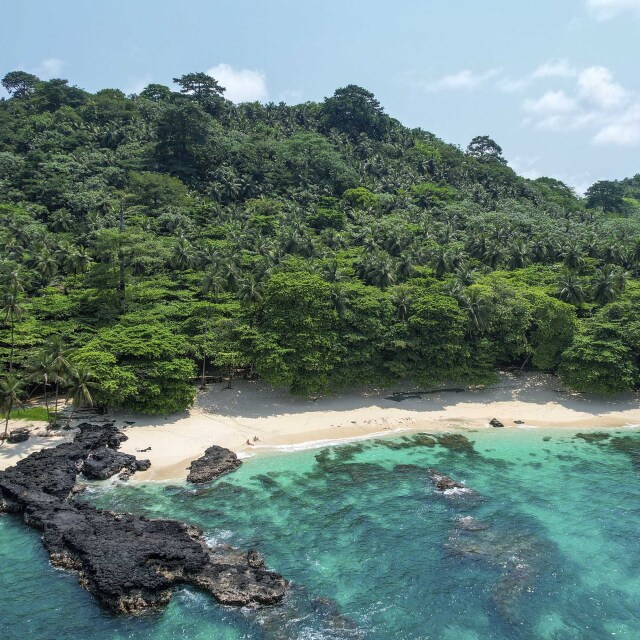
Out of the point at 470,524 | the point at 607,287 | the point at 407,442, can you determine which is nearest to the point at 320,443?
the point at 407,442

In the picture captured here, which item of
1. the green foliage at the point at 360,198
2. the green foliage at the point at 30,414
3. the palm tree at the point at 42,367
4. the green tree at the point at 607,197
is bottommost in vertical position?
the green foliage at the point at 30,414

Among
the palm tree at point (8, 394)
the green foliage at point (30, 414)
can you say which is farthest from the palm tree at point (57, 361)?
the green foliage at point (30, 414)

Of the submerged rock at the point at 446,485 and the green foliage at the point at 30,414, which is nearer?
the submerged rock at the point at 446,485

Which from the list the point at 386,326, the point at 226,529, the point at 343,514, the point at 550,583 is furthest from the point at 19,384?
the point at 550,583

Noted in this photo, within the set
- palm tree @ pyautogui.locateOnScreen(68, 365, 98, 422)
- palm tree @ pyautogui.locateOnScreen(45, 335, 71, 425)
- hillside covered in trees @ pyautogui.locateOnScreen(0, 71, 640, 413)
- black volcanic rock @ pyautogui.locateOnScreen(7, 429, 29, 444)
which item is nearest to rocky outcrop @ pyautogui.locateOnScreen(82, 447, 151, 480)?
palm tree @ pyautogui.locateOnScreen(68, 365, 98, 422)

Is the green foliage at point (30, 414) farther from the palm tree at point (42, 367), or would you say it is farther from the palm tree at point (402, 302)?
the palm tree at point (402, 302)

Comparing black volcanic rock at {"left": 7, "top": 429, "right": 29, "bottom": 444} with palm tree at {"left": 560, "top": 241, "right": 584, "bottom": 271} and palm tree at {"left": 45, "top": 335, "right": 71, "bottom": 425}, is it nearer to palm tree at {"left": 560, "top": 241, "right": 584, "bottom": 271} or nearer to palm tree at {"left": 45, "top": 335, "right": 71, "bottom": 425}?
palm tree at {"left": 45, "top": 335, "right": 71, "bottom": 425}

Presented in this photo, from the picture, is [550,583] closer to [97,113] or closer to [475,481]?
[475,481]
